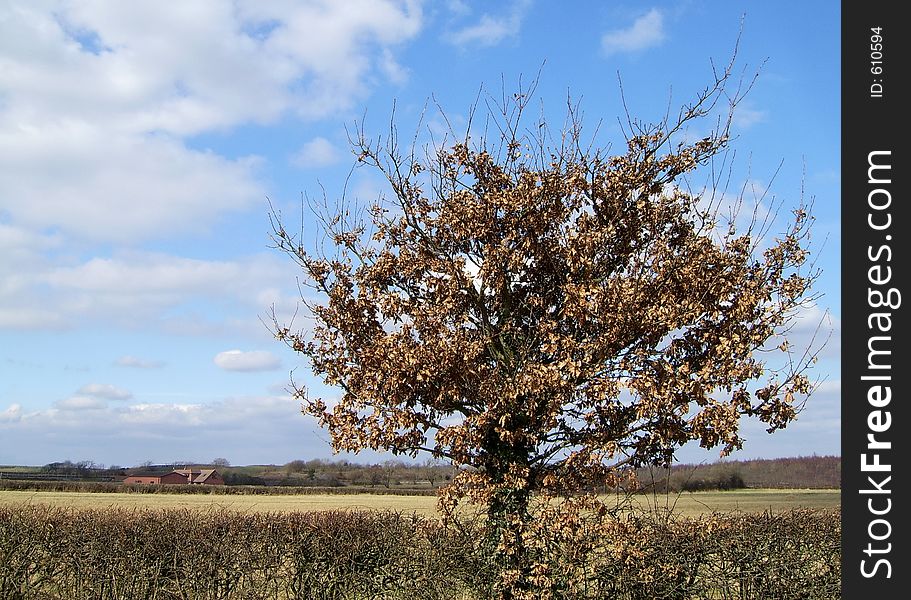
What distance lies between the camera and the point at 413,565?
8.84 metres

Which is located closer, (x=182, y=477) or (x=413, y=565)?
(x=413, y=565)

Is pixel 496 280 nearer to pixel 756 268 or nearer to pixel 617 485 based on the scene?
pixel 617 485

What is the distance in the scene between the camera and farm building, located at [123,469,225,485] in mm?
70250

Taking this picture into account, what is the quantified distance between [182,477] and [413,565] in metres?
69.4

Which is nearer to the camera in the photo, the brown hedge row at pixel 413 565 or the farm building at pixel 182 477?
the brown hedge row at pixel 413 565

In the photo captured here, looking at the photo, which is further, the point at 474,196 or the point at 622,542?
the point at 474,196

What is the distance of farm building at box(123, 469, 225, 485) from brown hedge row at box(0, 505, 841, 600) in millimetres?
63966

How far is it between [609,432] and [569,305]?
160 cm

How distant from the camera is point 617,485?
9266 millimetres

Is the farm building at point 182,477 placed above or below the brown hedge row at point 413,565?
below

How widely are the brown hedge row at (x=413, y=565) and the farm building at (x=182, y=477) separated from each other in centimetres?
6397

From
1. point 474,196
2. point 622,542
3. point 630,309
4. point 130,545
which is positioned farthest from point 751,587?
point 130,545

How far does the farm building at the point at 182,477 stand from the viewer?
70250mm
